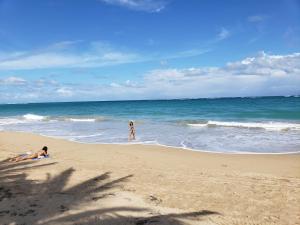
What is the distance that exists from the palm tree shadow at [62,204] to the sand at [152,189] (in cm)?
2

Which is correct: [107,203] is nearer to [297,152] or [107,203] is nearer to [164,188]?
[164,188]

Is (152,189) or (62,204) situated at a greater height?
(62,204)

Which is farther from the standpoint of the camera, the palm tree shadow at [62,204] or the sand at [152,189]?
the sand at [152,189]

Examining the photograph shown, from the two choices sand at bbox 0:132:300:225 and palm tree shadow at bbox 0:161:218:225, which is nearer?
palm tree shadow at bbox 0:161:218:225

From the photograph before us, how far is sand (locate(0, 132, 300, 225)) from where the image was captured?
270 inches

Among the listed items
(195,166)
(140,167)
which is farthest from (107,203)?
(195,166)

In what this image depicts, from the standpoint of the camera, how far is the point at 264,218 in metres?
6.91

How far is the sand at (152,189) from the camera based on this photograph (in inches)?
270

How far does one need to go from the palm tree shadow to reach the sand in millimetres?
17

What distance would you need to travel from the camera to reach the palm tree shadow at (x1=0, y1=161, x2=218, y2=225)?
21.6 feet

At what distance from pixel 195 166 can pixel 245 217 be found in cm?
532

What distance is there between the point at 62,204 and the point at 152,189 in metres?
2.45

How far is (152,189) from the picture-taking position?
8.87 metres

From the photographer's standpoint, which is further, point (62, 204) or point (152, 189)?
point (152, 189)
